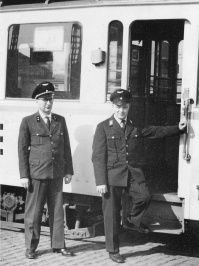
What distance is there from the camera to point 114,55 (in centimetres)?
673

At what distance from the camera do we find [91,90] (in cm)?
682

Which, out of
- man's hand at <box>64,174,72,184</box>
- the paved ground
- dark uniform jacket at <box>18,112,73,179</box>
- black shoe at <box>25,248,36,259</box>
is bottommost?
the paved ground

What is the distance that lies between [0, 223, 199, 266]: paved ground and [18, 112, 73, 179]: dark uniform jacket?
3.19 ft

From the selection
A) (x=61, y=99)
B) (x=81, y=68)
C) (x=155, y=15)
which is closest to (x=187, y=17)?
(x=155, y=15)

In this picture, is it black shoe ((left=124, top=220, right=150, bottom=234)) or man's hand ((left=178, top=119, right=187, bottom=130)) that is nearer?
man's hand ((left=178, top=119, right=187, bottom=130))

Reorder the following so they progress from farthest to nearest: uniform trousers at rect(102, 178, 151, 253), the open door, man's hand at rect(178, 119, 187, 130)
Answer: the open door, uniform trousers at rect(102, 178, 151, 253), man's hand at rect(178, 119, 187, 130)

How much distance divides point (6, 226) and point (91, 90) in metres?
2.28

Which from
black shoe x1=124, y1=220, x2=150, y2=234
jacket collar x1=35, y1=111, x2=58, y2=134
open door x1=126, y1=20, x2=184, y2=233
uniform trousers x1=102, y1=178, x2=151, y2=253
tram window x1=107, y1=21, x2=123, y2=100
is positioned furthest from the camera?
open door x1=126, y1=20, x2=184, y2=233

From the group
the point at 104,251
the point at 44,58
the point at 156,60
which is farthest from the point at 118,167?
the point at 156,60

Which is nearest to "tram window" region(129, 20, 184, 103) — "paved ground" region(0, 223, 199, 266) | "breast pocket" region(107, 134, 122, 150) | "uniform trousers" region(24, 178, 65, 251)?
"breast pocket" region(107, 134, 122, 150)

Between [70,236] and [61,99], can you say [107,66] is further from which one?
[70,236]

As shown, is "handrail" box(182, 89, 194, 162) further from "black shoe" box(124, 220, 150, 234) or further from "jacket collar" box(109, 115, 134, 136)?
"black shoe" box(124, 220, 150, 234)

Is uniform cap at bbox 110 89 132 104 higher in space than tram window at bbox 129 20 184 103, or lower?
lower

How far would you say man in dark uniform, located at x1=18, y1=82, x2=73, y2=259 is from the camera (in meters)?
6.43
